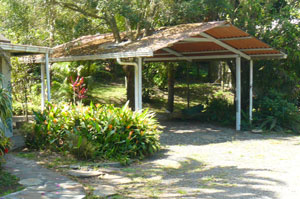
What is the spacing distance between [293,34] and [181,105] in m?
7.36

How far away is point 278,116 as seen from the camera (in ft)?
39.9

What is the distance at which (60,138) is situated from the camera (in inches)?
320

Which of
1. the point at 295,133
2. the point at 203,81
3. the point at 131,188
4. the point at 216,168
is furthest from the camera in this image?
the point at 203,81

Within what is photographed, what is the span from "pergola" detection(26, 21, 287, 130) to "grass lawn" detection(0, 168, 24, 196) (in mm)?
4194

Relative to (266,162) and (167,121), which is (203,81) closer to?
(167,121)

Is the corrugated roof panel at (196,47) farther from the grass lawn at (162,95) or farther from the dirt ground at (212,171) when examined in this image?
the grass lawn at (162,95)

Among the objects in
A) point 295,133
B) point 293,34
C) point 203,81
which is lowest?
point 295,133

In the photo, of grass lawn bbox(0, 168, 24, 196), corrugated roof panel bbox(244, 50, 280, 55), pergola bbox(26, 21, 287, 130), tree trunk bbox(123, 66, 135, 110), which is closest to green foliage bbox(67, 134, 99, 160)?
grass lawn bbox(0, 168, 24, 196)

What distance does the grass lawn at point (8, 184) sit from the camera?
210 inches

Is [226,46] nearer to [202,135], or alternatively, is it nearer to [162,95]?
[202,135]

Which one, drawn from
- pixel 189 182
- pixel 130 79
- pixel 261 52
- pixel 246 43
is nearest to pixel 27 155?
pixel 189 182

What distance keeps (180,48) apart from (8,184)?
9023 millimetres

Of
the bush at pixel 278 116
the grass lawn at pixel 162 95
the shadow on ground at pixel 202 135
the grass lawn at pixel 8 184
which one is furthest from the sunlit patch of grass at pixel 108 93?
the grass lawn at pixel 8 184

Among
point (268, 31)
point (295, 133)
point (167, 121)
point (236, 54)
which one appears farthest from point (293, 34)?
point (167, 121)
